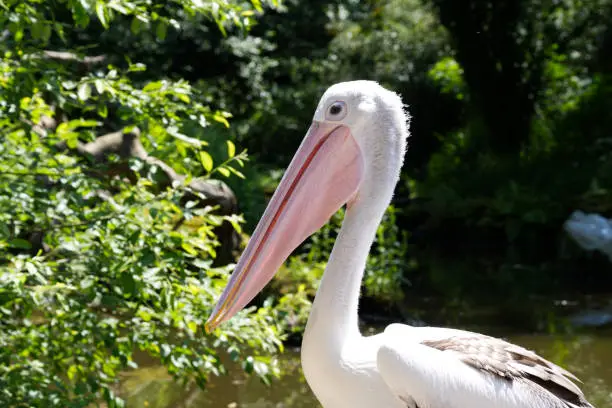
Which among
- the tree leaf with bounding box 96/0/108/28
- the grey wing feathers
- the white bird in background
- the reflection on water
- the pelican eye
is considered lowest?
the white bird in background

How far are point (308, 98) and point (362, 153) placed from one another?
420 inches

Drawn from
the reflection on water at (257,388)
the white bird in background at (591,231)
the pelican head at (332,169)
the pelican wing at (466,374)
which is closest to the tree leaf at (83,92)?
the pelican head at (332,169)

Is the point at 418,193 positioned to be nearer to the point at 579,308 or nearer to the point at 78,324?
the point at 579,308

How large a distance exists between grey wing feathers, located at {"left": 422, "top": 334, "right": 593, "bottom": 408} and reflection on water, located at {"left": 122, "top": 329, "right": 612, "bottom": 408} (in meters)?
2.74

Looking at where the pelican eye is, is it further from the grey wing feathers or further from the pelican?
the grey wing feathers

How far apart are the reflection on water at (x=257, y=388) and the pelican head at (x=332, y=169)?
2.73 meters

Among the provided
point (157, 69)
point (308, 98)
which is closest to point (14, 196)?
point (157, 69)

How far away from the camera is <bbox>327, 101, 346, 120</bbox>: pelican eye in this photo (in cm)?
275

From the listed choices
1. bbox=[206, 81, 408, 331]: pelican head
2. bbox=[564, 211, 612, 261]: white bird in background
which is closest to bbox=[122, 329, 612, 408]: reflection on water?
bbox=[206, 81, 408, 331]: pelican head

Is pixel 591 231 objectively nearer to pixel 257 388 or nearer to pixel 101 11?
pixel 257 388

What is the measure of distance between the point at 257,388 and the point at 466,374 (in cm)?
322

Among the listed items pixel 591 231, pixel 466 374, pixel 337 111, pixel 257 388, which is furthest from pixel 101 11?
pixel 591 231

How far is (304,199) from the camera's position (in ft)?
9.05

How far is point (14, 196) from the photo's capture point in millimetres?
3168
